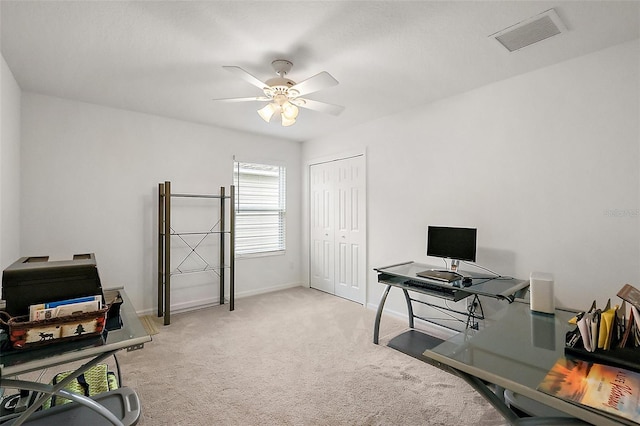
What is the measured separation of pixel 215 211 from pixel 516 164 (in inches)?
144

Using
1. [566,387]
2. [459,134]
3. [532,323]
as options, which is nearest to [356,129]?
[459,134]

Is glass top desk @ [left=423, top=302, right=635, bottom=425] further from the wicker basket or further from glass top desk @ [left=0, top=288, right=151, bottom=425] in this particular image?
the wicker basket

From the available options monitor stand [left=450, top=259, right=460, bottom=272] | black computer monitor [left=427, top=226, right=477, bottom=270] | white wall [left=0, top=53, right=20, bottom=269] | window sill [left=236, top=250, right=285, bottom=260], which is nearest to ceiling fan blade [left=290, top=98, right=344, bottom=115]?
black computer monitor [left=427, top=226, right=477, bottom=270]

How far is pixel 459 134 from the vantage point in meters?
3.17

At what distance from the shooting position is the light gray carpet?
1971 mm

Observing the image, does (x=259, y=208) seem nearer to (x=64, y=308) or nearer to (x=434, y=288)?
(x=434, y=288)

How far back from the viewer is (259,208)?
484 cm

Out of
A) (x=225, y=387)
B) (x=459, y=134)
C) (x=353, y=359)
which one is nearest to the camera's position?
(x=225, y=387)

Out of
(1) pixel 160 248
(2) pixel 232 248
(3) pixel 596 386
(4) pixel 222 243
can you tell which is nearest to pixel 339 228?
(2) pixel 232 248

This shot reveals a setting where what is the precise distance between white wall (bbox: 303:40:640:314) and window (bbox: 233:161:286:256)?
2121 mm

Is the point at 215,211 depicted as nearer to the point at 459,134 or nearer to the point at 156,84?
the point at 156,84

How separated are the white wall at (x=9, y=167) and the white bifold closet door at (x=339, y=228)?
3521 millimetres

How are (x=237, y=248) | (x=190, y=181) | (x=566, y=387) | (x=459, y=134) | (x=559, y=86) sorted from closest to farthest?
1. (x=566, y=387)
2. (x=559, y=86)
3. (x=459, y=134)
4. (x=190, y=181)
5. (x=237, y=248)

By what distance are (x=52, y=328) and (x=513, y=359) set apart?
1.97 meters
